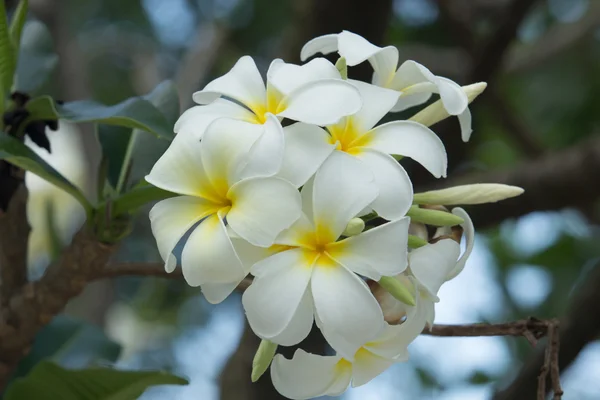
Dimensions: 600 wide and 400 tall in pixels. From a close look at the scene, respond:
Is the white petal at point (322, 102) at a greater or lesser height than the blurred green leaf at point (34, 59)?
greater

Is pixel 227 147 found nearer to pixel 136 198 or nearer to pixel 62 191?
pixel 136 198

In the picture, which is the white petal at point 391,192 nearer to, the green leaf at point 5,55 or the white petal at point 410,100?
the white petal at point 410,100

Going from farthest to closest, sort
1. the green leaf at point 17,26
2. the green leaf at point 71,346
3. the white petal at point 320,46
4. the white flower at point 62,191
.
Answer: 1. the white flower at point 62,191
2. the green leaf at point 71,346
3. the green leaf at point 17,26
4. the white petal at point 320,46

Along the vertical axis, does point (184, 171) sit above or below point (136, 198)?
above

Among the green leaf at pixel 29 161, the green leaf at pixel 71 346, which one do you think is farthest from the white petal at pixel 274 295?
the green leaf at pixel 71 346

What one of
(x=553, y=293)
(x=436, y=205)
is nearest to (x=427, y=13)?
(x=553, y=293)

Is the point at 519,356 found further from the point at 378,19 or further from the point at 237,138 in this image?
the point at 237,138

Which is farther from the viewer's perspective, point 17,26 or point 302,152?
point 17,26

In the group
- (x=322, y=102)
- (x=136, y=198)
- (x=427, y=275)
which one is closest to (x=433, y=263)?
(x=427, y=275)
